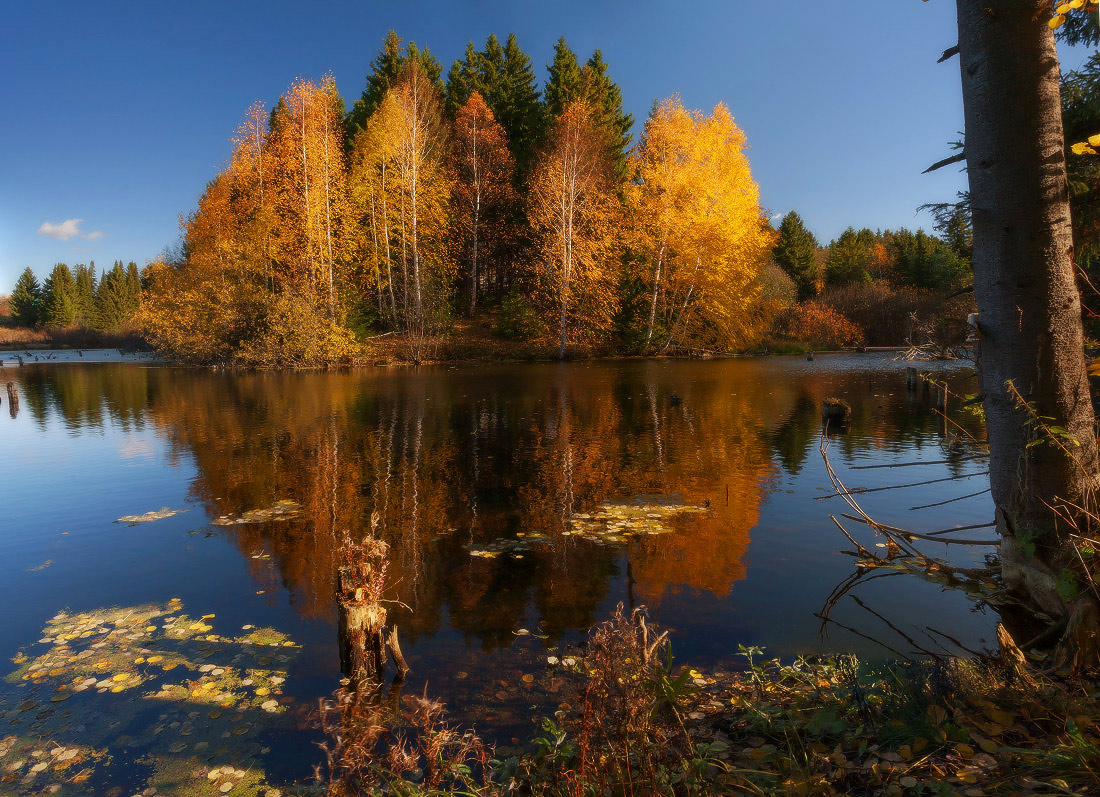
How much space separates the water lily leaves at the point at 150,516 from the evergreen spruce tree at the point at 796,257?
55.5 m

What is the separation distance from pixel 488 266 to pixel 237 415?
24860mm

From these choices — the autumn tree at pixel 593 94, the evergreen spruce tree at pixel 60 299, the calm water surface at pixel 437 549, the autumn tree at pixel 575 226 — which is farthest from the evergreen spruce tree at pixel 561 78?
the evergreen spruce tree at pixel 60 299

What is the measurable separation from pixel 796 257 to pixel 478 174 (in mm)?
33597

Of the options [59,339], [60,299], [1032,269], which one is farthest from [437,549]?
[60,299]

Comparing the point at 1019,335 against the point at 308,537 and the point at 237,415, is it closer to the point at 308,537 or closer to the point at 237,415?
the point at 308,537

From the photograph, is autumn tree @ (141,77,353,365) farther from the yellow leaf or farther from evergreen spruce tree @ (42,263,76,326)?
evergreen spruce tree @ (42,263,76,326)

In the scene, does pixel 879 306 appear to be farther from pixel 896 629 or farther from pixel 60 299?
pixel 60 299

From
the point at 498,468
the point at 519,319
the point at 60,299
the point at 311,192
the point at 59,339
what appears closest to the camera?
the point at 498,468

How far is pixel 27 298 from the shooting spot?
9544 centimetres

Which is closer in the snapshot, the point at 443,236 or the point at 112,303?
the point at 443,236

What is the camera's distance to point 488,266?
40.1 meters

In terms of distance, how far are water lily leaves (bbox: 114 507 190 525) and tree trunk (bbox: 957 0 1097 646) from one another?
32.2 ft

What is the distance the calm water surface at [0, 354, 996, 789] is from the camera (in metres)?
4.25

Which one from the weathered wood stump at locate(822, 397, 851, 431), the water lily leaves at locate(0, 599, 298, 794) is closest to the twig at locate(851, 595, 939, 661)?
the water lily leaves at locate(0, 599, 298, 794)
